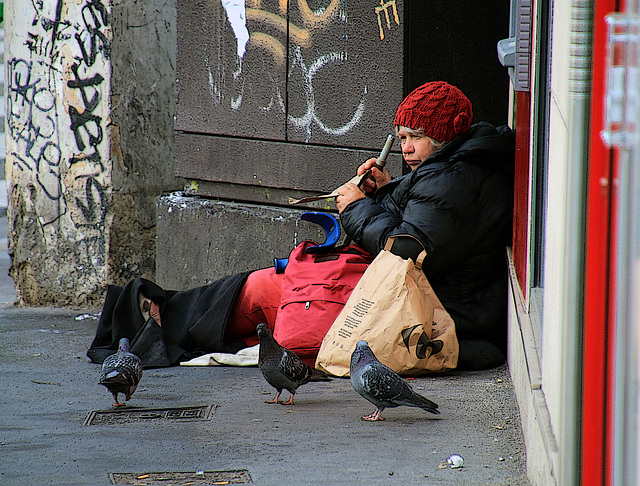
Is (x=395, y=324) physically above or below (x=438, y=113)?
below

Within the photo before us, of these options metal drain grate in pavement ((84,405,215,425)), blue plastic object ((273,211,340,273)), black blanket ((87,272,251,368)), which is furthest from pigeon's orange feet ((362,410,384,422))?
black blanket ((87,272,251,368))

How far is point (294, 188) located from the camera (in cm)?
646

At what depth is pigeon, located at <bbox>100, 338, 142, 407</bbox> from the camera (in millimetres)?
4344

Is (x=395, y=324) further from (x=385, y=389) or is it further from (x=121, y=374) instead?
(x=121, y=374)

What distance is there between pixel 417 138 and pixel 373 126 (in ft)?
3.47

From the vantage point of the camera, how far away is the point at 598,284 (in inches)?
87.7

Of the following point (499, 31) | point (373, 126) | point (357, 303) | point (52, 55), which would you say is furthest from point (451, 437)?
point (52, 55)

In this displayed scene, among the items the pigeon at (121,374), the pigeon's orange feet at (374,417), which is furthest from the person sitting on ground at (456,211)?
the pigeon at (121,374)

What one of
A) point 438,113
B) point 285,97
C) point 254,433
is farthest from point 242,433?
point 285,97

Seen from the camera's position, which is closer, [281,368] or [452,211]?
[281,368]

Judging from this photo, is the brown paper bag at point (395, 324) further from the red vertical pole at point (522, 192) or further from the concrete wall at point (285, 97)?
the concrete wall at point (285, 97)

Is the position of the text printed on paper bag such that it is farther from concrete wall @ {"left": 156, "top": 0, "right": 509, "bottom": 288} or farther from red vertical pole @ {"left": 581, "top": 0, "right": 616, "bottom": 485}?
red vertical pole @ {"left": 581, "top": 0, "right": 616, "bottom": 485}

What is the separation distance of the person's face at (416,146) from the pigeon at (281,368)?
1.24m

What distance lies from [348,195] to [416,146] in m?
0.43
